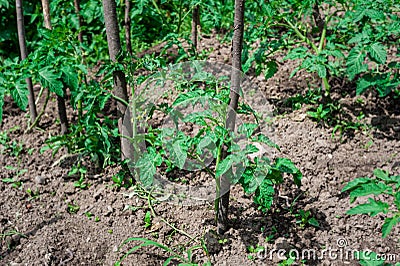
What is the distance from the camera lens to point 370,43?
10.3 feet

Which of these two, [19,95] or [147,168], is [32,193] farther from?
[147,168]

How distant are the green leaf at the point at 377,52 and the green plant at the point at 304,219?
1.06 m

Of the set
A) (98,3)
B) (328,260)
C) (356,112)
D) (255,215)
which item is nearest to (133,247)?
(255,215)

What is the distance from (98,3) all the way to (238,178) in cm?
240

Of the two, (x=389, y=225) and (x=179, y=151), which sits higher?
(x=179, y=151)

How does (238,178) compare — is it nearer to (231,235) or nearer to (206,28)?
(231,235)

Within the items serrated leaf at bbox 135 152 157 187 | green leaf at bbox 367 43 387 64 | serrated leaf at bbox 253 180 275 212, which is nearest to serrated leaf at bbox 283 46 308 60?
green leaf at bbox 367 43 387 64

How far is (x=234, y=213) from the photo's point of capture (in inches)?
113

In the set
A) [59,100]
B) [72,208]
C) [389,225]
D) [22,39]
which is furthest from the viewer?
[22,39]

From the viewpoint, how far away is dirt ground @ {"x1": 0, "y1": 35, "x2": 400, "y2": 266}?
105 inches

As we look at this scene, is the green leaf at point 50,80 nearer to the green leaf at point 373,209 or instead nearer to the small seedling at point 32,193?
the small seedling at point 32,193

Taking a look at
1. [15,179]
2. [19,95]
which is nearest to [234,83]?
[19,95]

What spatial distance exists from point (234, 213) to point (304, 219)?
16.0 inches

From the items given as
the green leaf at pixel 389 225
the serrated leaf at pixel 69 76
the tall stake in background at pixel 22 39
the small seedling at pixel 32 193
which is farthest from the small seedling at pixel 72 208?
the green leaf at pixel 389 225
